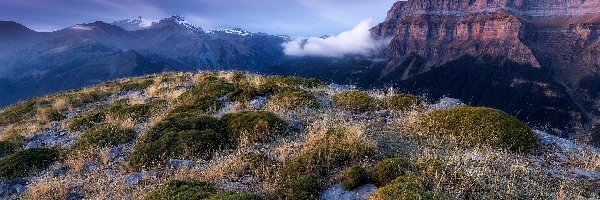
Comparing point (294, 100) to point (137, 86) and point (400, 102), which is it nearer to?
point (400, 102)

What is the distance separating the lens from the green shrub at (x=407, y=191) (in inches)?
318

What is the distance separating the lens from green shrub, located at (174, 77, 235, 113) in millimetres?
19422

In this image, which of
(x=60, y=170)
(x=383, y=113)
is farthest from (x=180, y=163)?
(x=383, y=113)

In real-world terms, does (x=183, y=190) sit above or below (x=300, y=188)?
above

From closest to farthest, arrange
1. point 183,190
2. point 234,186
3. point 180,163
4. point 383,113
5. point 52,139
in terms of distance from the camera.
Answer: point 183,190
point 234,186
point 180,163
point 383,113
point 52,139

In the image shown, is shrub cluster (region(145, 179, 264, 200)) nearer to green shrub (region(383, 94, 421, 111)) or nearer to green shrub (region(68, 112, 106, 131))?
green shrub (region(383, 94, 421, 111))

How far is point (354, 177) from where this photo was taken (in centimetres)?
975

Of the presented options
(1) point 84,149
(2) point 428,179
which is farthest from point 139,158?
(2) point 428,179

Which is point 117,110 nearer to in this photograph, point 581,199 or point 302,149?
point 302,149

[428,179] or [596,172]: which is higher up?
[428,179]

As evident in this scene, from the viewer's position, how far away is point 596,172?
1157 cm

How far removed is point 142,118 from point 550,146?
16.3 metres

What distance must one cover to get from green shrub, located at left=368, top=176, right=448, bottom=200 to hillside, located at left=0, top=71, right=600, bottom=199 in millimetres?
30

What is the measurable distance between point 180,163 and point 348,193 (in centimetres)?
544
